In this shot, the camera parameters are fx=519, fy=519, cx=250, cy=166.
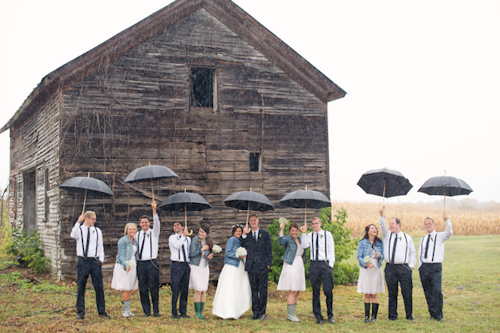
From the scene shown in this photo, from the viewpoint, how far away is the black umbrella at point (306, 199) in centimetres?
1068

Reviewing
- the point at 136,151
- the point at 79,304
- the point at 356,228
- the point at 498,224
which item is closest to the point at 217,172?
the point at 136,151

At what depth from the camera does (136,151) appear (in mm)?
14188

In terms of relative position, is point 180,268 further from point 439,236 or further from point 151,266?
Result: point 439,236

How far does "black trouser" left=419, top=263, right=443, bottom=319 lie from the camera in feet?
33.6

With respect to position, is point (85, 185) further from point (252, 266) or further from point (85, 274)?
point (252, 266)

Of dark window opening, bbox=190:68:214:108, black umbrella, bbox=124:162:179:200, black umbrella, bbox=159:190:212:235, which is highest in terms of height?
dark window opening, bbox=190:68:214:108

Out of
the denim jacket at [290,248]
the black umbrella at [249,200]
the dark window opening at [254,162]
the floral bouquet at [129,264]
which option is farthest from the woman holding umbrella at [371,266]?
the dark window opening at [254,162]

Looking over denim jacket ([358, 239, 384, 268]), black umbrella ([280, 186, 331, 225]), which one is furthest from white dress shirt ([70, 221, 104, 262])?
denim jacket ([358, 239, 384, 268])

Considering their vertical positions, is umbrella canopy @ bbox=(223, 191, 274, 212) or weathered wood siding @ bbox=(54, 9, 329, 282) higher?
weathered wood siding @ bbox=(54, 9, 329, 282)

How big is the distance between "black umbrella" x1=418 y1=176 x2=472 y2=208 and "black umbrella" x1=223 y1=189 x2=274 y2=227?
327 cm

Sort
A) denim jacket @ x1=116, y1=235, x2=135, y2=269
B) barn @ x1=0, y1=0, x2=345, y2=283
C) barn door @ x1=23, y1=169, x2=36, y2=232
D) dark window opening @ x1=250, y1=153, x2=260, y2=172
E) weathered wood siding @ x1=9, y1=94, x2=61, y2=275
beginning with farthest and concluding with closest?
barn door @ x1=23, y1=169, x2=36, y2=232, dark window opening @ x1=250, y1=153, x2=260, y2=172, weathered wood siding @ x1=9, y1=94, x2=61, y2=275, barn @ x1=0, y1=0, x2=345, y2=283, denim jacket @ x1=116, y1=235, x2=135, y2=269

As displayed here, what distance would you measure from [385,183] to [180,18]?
798cm

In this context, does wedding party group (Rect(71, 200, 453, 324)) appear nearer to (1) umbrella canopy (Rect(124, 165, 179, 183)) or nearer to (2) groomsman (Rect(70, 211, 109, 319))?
(2) groomsman (Rect(70, 211, 109, 319))

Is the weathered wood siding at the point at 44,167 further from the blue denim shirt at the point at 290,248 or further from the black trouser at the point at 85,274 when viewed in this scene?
the blue denim shirt at the point at 290,248
